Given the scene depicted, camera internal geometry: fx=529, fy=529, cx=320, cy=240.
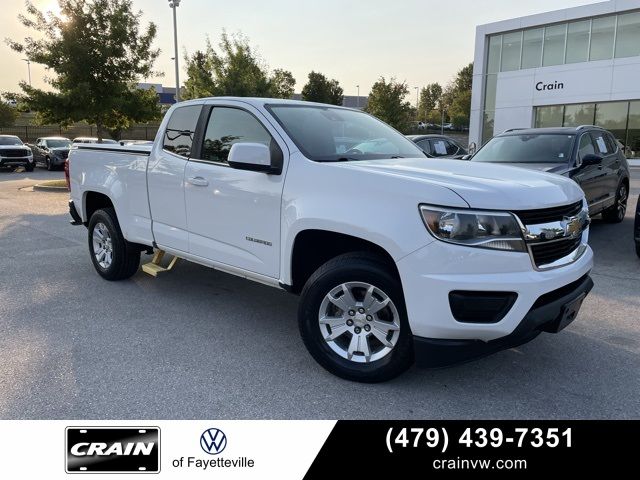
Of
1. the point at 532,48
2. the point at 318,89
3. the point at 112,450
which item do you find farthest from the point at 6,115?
the point at 112,450

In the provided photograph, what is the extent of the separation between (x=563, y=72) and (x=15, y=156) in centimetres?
2762

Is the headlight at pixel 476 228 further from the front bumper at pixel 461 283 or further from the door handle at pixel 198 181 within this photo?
the door handle at pixel 198 181

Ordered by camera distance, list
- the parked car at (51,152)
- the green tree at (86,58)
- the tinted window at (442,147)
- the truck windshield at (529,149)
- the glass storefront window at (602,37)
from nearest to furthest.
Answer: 1. the truck windshield at (529,149)
2. the tinted window at (442,147)
3. the green tree at (86,58)
4. the parked car at (51,152)
5. the glass storefront window at (602,37)

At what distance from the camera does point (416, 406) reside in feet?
10.5

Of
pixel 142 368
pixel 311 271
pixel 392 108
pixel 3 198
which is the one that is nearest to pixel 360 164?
pixel 311 271

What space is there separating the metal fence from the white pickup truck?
128ft

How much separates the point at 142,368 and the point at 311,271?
1.38m

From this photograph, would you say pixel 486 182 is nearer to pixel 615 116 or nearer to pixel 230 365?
pixel 230 365

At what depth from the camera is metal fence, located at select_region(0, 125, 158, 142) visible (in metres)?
43.0

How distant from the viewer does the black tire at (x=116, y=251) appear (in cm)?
561

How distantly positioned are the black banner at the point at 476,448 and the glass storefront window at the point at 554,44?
29846mm

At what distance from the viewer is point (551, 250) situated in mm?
3240

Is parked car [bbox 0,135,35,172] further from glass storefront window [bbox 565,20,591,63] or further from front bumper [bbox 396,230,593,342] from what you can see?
glass storefront window [bbox 565,20,591,63]

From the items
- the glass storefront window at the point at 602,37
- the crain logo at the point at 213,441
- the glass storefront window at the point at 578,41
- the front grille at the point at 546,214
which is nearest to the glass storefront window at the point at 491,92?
the glass storefront window at the point at 578,41
